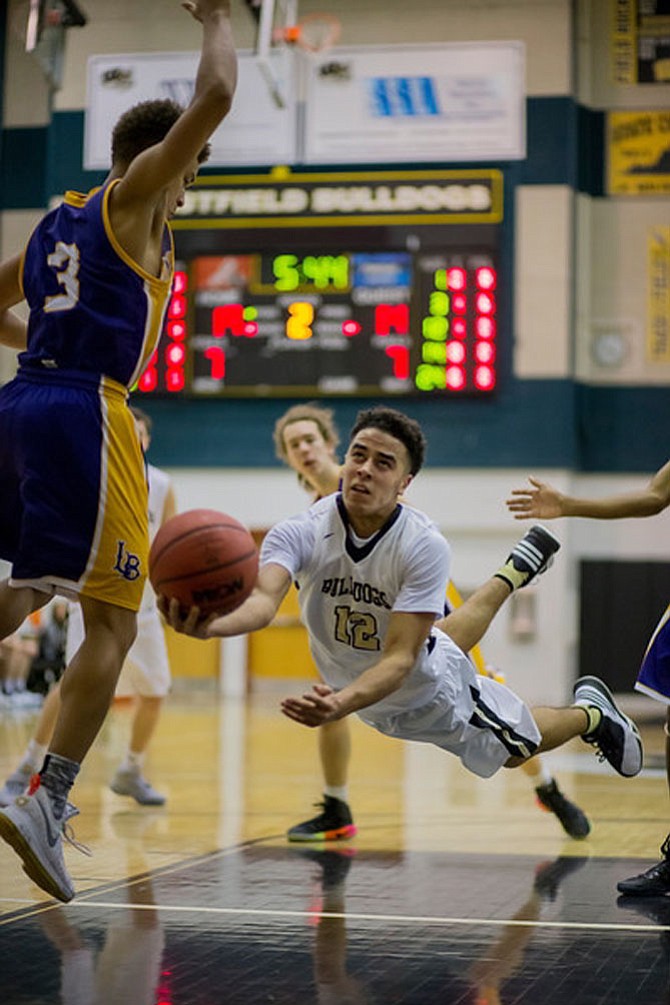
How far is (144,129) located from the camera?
3818 mm

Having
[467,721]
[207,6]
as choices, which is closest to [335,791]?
[467,721]

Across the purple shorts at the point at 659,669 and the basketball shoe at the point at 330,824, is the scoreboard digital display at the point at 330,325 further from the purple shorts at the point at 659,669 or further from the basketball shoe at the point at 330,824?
the purple shorts at the point at 659,669

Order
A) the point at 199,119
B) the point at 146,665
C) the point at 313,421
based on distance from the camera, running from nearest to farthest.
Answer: the point at 199,119
the point at 313,421
the point at 146,665

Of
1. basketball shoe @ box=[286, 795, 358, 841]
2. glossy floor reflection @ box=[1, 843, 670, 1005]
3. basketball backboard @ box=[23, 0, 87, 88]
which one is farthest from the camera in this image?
basketball backboard @ box=[23, 0, 87, 88]

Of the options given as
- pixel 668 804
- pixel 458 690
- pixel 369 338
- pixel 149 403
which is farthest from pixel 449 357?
pixel 458 690

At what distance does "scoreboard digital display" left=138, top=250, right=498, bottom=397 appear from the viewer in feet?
43.2

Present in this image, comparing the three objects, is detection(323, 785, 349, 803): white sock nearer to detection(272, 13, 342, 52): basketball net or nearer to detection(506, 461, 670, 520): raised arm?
detection(506, 461, 670, 520): raised arm

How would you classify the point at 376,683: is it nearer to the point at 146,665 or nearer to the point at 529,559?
the point at 529,559

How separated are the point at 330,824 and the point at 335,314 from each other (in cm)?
784

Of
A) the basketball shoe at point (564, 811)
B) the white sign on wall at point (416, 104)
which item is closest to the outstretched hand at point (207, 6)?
the basketball shoe at point (564, 811)

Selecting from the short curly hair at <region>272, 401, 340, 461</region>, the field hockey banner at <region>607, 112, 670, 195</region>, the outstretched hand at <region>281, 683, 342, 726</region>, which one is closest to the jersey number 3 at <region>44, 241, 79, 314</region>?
the outstretched hand at <region>281, 683, 342, 726</region>

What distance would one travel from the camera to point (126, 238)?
12.1ft

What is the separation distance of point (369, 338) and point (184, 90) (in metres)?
3.05

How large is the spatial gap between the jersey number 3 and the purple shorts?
205cm
